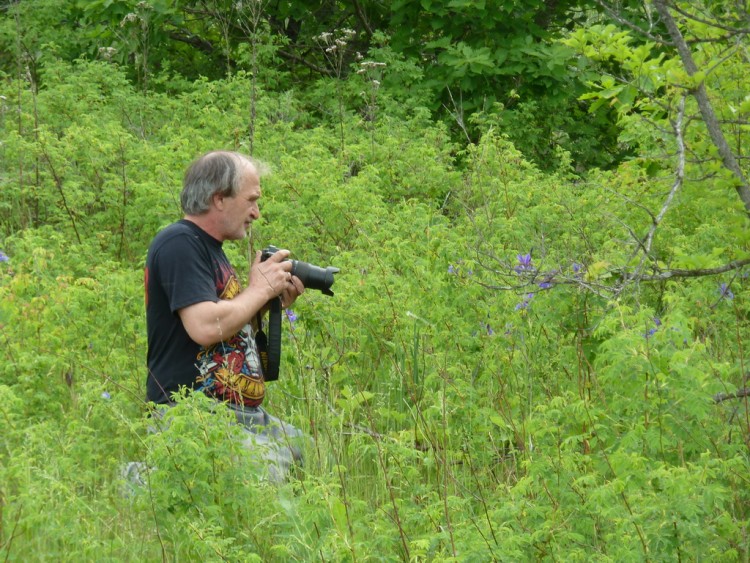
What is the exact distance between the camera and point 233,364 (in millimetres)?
3949

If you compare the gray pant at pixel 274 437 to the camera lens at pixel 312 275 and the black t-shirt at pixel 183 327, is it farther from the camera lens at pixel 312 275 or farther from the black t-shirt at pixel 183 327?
the camera lens at pixel 312 275

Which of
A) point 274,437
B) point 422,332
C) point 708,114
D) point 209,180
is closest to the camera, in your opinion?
point 708,114

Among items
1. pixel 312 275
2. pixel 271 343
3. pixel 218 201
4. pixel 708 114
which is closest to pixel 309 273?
pixel 312 275

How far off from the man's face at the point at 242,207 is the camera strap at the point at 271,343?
0.31 meters

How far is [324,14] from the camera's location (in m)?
10.5

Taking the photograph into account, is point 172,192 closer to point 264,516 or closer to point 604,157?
point 264,516

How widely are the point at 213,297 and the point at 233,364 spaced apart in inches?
10.9

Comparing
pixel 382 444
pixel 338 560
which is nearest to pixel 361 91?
pixel 382 444

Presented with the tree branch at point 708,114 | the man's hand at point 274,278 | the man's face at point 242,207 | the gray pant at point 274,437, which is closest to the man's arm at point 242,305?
the man's hand at point 274,278

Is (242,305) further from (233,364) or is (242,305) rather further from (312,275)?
(312,275)

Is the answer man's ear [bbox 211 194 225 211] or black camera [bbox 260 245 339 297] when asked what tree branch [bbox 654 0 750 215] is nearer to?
black camera [bbox 260 245 339 297]

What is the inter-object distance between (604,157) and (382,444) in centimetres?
713

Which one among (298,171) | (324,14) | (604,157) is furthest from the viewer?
(324,14)

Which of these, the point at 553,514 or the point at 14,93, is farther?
the point at 14,93
